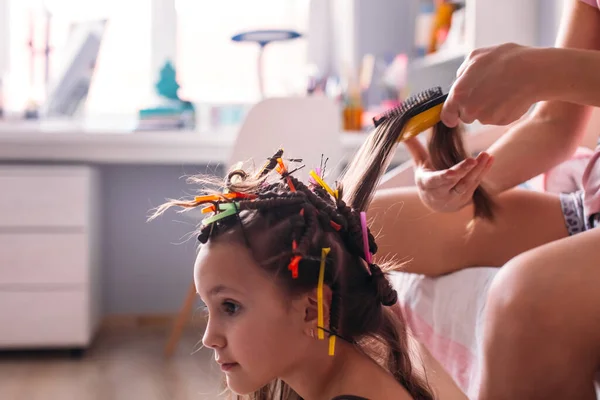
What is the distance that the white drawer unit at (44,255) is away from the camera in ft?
8.23

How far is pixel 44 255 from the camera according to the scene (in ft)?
8.27

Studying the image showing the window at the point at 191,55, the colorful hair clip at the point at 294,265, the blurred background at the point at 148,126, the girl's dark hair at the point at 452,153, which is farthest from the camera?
the window at the point at 191,55

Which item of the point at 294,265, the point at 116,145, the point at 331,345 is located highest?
the point at 116,145

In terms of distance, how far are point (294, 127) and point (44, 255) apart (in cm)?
97

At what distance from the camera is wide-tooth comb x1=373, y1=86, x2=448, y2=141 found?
1.02 meters

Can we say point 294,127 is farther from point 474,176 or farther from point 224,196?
point 224,196

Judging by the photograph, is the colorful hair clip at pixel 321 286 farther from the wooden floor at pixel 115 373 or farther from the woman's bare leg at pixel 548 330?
the wooden floor at pixel 115 373

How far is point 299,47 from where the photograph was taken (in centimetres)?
335

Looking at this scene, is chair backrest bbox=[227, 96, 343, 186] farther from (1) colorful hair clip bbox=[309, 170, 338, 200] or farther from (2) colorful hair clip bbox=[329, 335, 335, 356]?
(2) colorful hair clip bbox=[329, 335, 335, 356]

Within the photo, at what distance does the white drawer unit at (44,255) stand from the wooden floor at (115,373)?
0.29ft

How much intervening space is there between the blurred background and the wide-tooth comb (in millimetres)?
1183

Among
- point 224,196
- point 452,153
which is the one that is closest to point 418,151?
point 452,153

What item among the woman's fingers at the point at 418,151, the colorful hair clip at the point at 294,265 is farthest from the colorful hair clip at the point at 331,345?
the woman's fingers at the point at 418,151

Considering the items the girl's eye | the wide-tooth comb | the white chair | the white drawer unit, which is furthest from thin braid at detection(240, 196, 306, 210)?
the white drawer unit
